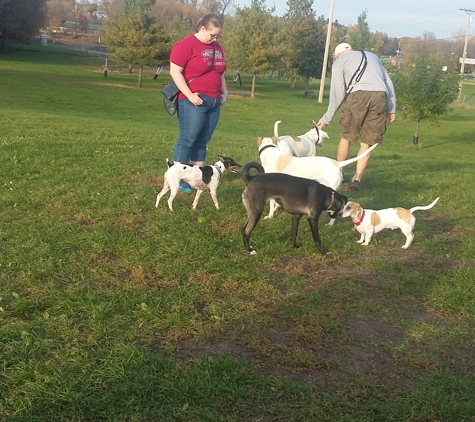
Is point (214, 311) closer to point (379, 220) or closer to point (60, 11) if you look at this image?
point (379, 220)

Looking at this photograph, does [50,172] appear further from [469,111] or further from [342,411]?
[469,111]

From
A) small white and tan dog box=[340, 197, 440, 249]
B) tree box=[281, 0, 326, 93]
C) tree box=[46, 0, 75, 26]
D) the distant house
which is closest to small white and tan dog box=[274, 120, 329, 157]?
small white and tan dog box=[340, 197, 440, 249]

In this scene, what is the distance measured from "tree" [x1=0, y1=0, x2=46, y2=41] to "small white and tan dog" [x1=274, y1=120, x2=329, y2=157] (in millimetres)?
55497

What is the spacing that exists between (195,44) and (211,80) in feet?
1.54

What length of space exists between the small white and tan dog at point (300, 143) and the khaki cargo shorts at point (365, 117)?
0.60 meters

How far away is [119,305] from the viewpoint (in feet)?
12.9

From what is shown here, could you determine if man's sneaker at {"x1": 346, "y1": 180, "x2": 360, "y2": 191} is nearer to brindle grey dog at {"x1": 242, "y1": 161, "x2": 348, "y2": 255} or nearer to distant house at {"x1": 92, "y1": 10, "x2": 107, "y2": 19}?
brindle grey dog at {"x1": 242, "y1": 161, "x2": 348, "y2": 255}

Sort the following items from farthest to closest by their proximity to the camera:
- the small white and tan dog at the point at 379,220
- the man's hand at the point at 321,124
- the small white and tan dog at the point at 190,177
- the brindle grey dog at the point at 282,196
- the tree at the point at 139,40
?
the tree at the point at 139,40 < the man's hand at the point at 321,124 < the small white and tan dog at the point at 190,177 < the small white and tan dog at the point at 379,220 < the brindle grey dog at the point at 282,196

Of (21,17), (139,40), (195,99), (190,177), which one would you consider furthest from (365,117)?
(21,17)

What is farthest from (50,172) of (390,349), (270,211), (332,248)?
(390,349)

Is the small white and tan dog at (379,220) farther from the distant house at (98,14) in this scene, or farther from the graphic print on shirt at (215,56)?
the distant house at (98,14)

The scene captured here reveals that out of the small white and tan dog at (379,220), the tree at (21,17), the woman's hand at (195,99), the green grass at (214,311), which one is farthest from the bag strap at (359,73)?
the tree at (21,17)

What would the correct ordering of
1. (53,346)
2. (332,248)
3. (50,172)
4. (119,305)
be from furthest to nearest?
1. (50,172)
2. (332,248)
3. (119,305)
4. (53,346)

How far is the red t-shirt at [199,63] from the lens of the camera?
259 inches
